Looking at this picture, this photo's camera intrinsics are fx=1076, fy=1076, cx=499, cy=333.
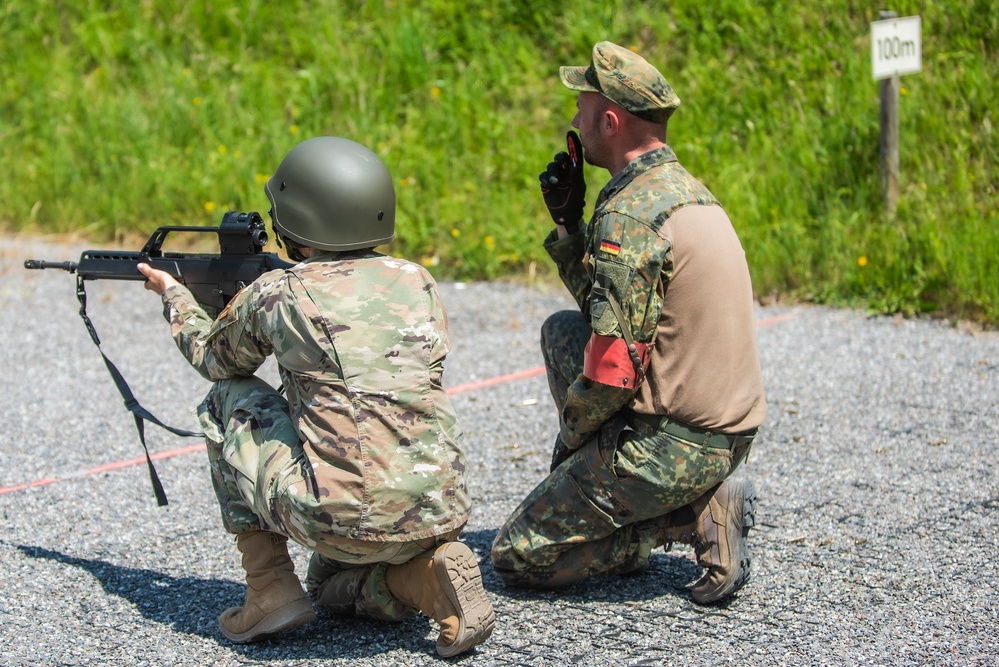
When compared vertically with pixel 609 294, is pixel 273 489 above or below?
below

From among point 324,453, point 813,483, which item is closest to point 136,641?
point 324,453

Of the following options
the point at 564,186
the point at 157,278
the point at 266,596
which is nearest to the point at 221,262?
the point at 157,278

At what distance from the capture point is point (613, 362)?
3205 millimetres

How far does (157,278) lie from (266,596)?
115cm

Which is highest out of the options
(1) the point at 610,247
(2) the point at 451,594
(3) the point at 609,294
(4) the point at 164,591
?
(1) the point at 610,247

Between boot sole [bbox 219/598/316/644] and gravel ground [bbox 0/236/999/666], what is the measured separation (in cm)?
5

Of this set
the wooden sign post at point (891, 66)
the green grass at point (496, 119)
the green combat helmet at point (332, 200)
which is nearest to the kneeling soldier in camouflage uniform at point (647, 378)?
the green combat helmet at point (332, 200)

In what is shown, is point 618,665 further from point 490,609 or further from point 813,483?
point 813,483

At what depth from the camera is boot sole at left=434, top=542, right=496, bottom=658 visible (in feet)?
10.0

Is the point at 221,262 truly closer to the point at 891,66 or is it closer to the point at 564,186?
the point at 564,186

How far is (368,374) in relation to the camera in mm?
2971

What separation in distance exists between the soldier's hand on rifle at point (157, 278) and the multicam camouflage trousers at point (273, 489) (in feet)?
1.51

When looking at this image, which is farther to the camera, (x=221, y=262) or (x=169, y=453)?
(x=169, y=453)

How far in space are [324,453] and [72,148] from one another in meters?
8.37
